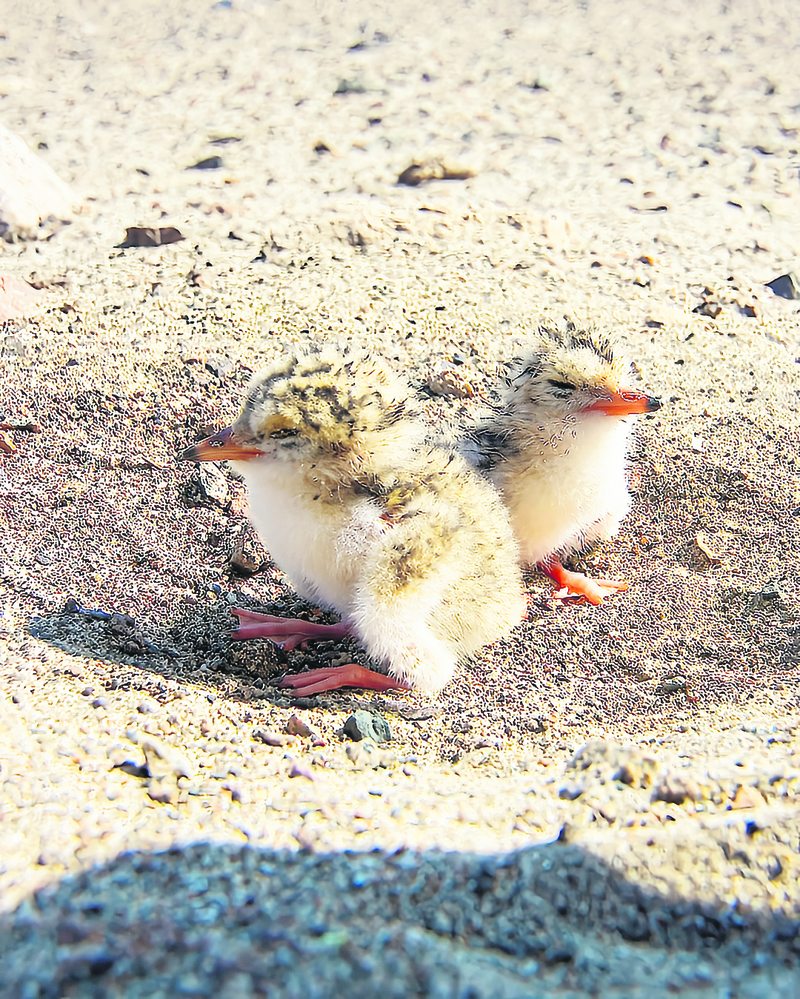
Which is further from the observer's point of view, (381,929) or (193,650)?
(193,650)

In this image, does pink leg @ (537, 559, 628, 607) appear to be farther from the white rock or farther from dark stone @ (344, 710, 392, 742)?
the white rock

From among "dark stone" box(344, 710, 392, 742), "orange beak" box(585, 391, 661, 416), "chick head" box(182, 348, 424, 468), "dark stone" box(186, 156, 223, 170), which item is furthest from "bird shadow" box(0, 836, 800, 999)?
"dark stone" box(186, 156, 223, 170)

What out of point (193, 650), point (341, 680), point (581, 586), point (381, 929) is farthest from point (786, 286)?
point (381, 929)

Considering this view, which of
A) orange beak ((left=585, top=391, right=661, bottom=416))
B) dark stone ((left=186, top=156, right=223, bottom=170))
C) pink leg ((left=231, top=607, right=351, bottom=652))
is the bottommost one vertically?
pink leg ((left=231, top=607, right=351, bottom=652))

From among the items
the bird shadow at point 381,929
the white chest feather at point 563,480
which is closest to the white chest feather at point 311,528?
the white chest feather at point 563,480

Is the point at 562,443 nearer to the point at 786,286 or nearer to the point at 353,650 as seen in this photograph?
A: the point at 353,650

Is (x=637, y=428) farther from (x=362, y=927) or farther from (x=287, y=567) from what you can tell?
(x=362, y=927)
